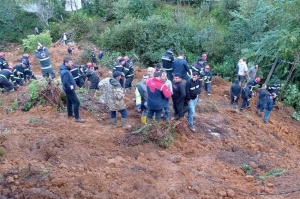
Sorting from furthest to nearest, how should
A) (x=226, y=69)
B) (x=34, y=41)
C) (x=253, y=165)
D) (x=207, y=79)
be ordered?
1. (x=34, y=41)
2. (x=226, y=69)
3. (x=207, y=79)
4. (x=253, y=165)

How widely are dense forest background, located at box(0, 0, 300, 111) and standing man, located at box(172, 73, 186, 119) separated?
7.00 meters

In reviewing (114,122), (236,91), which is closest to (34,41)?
(236,91)

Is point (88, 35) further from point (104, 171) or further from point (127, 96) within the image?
point (104, 171)

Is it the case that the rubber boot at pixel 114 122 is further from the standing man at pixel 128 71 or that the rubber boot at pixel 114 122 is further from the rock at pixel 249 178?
the rock at pixel 249 178

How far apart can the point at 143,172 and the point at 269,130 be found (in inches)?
239

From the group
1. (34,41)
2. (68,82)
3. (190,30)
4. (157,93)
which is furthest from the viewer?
(34,41)

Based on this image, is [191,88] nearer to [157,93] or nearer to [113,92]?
[157,93]

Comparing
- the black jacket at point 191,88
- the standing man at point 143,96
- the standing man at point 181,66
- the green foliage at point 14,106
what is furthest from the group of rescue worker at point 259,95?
the green foliage at point 14,106

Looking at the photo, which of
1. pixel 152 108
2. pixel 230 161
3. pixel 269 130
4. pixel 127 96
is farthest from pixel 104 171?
pixel 269 130

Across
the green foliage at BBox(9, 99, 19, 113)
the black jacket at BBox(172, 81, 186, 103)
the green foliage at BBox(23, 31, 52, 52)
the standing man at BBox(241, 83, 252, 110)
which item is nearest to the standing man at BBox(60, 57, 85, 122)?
the green foliage at BBox(9, 99, 19, 113)

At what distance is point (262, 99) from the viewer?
11.5 m

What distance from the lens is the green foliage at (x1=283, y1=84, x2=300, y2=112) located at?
47.6ft

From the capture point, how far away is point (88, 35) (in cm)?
2612

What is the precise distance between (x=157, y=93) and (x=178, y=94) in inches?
29.7
